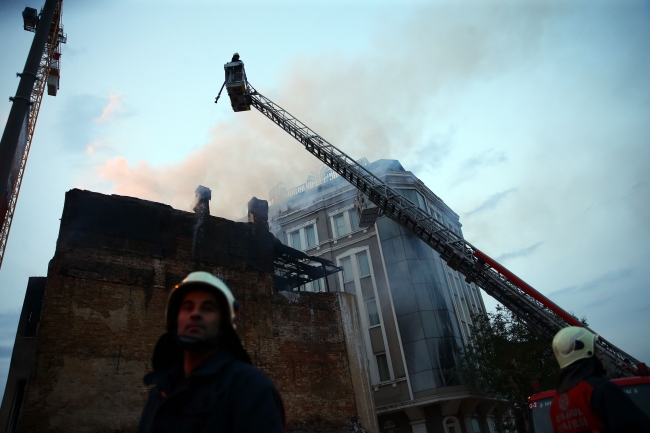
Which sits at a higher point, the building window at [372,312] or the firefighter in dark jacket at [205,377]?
the building window at [372,312]

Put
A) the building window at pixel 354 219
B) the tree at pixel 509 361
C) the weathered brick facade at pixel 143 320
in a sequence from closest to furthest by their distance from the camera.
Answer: the weathered brick facade at pixel 143 320, the tree at pixel 509 361, the building window at pixel 354 219

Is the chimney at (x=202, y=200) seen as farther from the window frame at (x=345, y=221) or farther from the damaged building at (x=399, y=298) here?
the window frame at (x=345, y=221)

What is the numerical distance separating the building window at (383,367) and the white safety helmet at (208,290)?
67.7ft

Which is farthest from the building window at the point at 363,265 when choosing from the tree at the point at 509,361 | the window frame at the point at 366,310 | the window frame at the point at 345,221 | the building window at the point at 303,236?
the tree at the point at 509,361

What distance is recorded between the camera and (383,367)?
836 inches

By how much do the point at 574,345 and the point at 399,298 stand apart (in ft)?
62.2

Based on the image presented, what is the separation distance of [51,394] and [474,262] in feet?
48.4

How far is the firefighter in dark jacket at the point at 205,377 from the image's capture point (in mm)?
1565

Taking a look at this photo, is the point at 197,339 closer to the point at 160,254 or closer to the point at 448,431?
the point at 160,254

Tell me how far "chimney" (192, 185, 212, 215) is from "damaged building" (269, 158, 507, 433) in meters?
9.77

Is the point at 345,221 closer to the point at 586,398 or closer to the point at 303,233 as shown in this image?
the point at 303,233

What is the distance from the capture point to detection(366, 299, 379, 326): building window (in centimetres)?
2214

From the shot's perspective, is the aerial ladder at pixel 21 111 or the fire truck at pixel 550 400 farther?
the aerial ladder at pixel 21 111

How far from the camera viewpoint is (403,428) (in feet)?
65.8
